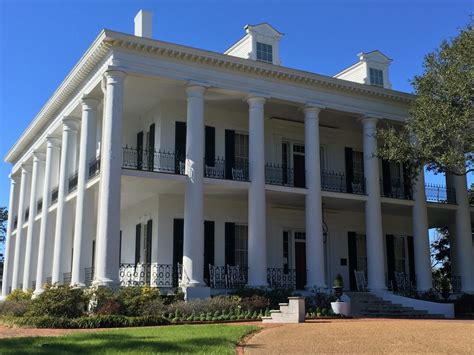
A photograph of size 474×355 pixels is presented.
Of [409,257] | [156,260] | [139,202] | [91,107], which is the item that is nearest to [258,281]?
[156,260]

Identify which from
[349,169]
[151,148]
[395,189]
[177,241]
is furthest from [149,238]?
[395,189]

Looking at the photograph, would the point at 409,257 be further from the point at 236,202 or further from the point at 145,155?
the point at 145,155

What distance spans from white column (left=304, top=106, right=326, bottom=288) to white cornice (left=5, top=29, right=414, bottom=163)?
1.48 meters

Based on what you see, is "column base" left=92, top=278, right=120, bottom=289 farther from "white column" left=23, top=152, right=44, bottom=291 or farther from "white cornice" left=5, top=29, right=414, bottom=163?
"white column" left=23, top=152, right=44, bottom=291

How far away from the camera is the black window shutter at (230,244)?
78.4ft

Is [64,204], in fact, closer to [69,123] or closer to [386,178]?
[69,123]

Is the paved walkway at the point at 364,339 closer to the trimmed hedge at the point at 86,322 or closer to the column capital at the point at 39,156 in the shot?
the trimmed hedge at the point at 86,322

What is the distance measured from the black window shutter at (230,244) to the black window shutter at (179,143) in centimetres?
341

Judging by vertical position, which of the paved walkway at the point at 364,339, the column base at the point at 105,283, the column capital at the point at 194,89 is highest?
the column capital at the point at 194,89

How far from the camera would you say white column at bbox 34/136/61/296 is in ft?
87.4

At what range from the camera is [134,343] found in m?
10.9

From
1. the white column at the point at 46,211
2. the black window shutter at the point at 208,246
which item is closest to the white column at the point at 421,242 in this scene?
the black window shutter at the point at 208,246

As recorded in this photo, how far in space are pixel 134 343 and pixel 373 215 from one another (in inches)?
628

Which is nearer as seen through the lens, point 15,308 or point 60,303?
point 60,303
